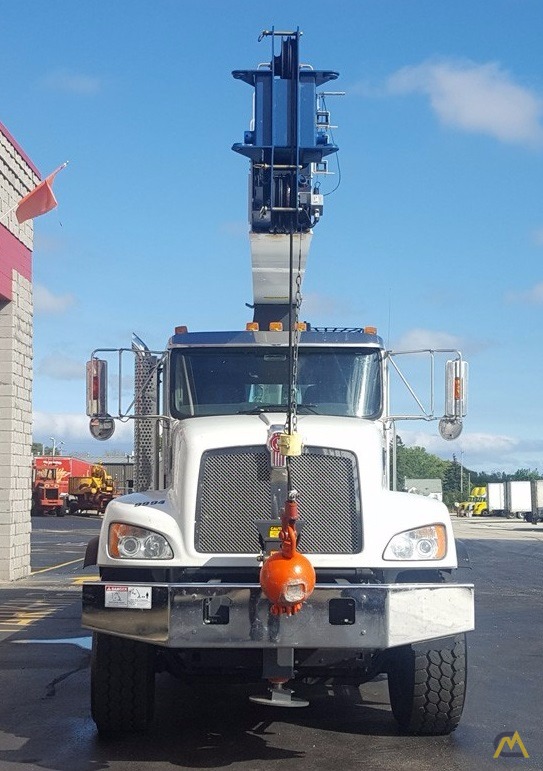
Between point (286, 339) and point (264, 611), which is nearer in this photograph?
point (264, 611)

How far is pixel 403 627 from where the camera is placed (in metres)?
6.06

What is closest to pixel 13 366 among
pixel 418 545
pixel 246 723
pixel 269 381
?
pixel 269 381

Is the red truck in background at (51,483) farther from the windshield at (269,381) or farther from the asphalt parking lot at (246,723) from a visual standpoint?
the windshield at (269,381)

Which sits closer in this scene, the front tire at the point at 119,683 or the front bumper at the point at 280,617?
the front bumper at the point at 280,617

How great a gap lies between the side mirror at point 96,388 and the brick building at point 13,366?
26.4 feet

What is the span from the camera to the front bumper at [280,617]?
5.97 meters

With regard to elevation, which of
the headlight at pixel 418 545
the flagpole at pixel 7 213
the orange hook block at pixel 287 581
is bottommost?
the orange hook block at pixel 287 581

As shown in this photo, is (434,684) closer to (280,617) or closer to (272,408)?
(280,617)

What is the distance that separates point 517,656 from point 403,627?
4.50 metres

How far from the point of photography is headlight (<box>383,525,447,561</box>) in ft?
21.2

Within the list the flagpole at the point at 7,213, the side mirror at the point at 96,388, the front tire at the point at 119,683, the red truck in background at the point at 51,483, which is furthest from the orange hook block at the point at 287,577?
the red truck in background at the point at 51,483

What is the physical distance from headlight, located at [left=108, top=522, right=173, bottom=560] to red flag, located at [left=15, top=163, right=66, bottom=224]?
9924 millimetres

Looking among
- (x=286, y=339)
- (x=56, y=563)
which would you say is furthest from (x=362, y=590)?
(x=56, y=563)

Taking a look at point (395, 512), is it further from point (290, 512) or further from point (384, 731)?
point (384, 731)
